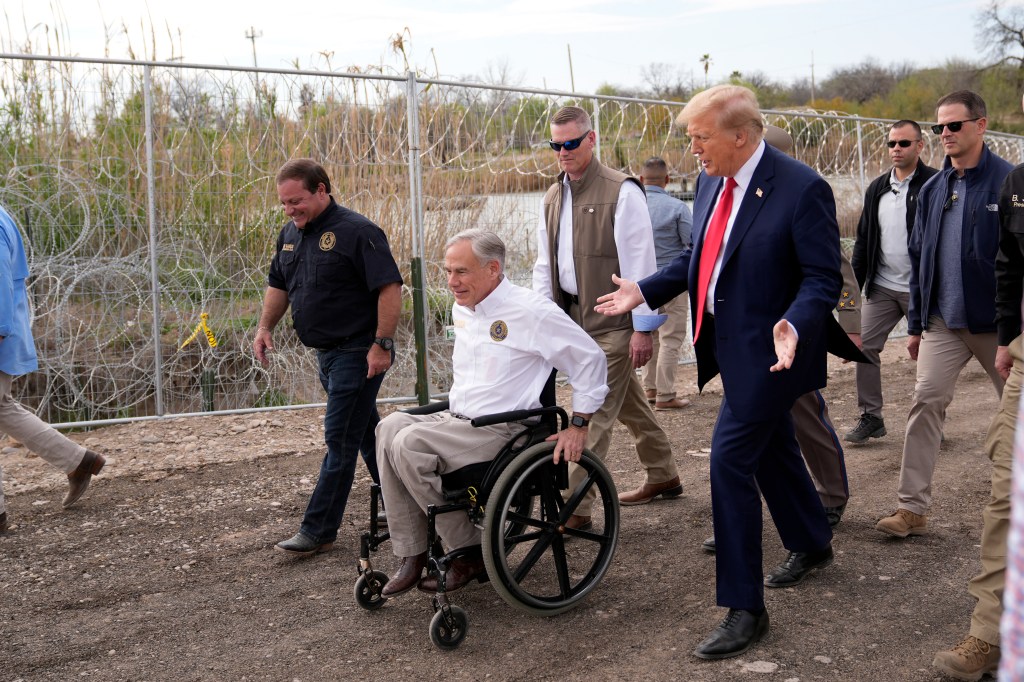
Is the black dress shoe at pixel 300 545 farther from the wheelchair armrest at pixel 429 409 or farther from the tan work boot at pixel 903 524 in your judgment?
the tan work boot at pixel 903 524

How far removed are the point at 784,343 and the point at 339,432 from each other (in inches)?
92.6

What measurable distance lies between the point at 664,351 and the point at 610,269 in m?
3.20

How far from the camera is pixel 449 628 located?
3.83m

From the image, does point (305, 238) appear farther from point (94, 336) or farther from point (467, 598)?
point (94, 336)

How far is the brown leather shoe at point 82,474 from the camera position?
5.68 m

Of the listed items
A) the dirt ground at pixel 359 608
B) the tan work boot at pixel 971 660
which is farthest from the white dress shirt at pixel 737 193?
the tan work boot at pixel 971 660

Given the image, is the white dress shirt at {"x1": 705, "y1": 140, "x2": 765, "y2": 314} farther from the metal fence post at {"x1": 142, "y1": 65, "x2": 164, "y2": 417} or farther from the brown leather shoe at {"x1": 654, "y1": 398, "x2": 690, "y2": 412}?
the metal fence post at {"x1": 142, "y1": 65, "x2": 164, "y2": 417}

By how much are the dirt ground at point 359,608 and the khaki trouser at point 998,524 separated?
0.89 ft

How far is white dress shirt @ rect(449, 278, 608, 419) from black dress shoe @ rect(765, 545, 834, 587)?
3.51 ft

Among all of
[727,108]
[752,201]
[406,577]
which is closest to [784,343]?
[752,201]

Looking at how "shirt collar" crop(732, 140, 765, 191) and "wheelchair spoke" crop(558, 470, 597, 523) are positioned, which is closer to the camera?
"shirt collar" crop(732, 140, 765, 191)

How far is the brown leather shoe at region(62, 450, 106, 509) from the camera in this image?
5684 millimetres

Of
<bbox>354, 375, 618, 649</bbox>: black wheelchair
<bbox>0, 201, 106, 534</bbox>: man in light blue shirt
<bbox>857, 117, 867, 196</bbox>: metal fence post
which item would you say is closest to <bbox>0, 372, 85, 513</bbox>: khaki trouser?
<bbox>0, 201, 106, 534</bbox>: man in light blue shirt

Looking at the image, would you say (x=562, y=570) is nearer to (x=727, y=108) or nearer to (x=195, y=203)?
(x=727, y=108)
